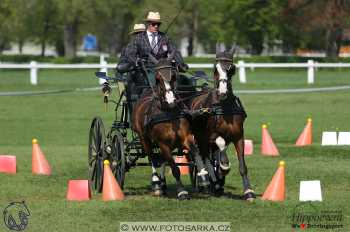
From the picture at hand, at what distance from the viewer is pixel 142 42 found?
13.2 meters

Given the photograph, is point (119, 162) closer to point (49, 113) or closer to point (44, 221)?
point (44, 221)

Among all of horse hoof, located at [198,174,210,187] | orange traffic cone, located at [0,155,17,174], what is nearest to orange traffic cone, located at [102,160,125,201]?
horse hoof, located at [198,174,210,187]

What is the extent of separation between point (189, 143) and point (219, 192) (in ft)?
3.24

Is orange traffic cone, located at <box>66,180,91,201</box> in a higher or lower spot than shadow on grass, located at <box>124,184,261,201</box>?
higher

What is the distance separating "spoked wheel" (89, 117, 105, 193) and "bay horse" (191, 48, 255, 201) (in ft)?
6.03

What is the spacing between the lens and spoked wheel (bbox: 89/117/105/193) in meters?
13.5

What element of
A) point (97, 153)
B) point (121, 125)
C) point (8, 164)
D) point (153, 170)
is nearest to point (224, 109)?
point (153, 170)

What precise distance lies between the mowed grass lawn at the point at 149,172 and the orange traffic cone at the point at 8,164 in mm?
213

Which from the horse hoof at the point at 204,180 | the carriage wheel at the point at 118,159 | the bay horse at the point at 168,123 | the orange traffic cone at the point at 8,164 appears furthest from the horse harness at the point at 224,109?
the orange traffic cone at the point at 8,164

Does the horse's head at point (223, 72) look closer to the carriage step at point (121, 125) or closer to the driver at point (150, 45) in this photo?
the driver at point (150, 45)

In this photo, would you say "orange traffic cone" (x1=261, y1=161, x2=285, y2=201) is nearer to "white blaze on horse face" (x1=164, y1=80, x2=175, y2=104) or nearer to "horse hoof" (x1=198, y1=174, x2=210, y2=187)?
"horse hoof" (x1=198, y1=174, x2=210, y2=187)

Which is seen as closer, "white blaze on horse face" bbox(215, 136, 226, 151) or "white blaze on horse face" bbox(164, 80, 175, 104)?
"white blaze on horse face" bbox(164, 80, 175, 104)

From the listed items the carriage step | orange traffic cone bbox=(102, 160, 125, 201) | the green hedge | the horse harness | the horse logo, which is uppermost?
the horse harness

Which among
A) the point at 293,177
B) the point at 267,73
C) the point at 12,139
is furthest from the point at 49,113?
the point at 267,73
